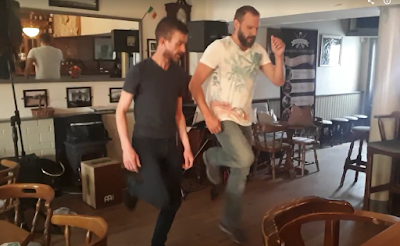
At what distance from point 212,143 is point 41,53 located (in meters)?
2.05

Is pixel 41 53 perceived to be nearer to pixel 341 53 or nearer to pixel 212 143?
pixel 212 143

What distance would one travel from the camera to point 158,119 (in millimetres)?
2264

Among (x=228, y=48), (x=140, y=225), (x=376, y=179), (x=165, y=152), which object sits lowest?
(x=140, y=225)

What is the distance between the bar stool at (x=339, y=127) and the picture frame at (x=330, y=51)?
1.03 metres

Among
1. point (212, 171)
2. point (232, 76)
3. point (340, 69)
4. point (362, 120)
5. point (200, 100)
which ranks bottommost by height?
point (362, 120)

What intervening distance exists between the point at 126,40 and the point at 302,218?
3770 millimetres

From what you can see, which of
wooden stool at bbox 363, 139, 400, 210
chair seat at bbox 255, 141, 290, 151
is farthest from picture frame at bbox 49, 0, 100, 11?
wooden stool at bbox 363, 139, 400, 210

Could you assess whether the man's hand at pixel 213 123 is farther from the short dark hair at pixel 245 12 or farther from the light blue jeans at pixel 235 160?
the short dark hair at pixel 245 12

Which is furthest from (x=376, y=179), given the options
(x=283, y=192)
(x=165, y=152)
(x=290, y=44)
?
(x=290, y=44)

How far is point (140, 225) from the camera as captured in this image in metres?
3.16

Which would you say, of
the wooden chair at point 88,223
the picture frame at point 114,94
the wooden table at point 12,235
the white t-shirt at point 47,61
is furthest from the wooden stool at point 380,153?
the white t-shirt at point 47,61

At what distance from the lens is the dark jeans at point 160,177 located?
2227 mm

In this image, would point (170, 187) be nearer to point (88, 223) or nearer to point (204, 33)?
point (88, 223)

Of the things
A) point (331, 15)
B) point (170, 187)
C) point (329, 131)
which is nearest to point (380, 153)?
point (331, 15)
